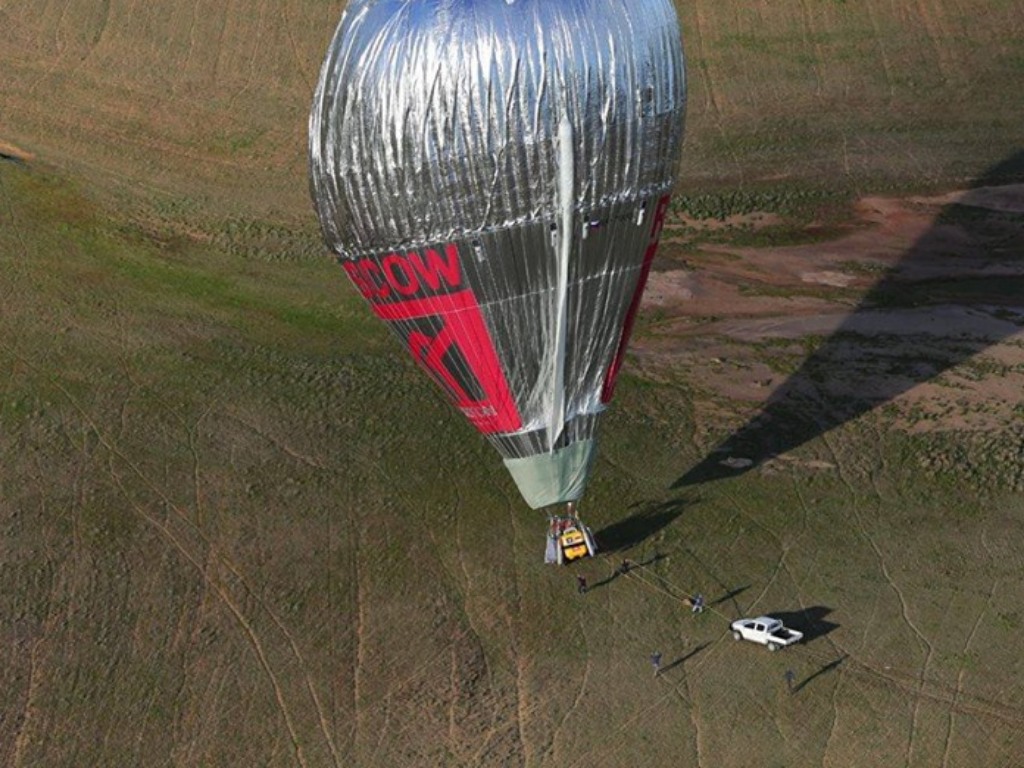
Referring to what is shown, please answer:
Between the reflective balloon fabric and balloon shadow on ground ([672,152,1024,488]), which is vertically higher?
the reflective balloon fabric

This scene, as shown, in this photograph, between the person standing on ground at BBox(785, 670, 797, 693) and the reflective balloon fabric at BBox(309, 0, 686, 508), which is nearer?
the reflective balloon fabric at BBox(309, 0, 686, 508)

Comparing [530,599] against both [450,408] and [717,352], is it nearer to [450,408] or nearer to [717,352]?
[450,408]

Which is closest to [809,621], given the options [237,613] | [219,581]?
[237,613]

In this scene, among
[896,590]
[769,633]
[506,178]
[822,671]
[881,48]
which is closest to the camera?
[506,178]

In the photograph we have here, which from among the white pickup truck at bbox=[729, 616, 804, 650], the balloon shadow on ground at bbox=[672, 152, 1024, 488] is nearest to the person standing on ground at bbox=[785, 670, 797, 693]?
the white pickup truck at bbox=[729, 616, 804, 650]

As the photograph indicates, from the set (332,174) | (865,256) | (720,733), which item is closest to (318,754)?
(720,733)

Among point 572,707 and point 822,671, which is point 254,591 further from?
point 822,671

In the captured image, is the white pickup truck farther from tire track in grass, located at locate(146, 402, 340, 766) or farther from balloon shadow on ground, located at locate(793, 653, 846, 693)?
tire track in grass, located at locate(146, 402, 340, 766)
